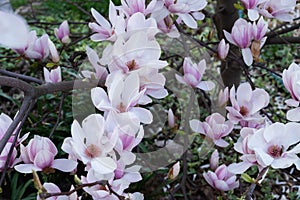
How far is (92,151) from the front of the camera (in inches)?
33.9

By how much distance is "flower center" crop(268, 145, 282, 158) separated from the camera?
933 millimetres

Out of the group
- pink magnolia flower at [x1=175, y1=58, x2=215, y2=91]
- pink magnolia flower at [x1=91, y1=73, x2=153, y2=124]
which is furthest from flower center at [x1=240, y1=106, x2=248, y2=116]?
pink magnolia flower at [x1=91, y1=73, x2=153, y2=124]

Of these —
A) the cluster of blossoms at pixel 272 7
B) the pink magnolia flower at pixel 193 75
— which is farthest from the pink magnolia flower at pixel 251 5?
the pink magnolia flower at pixel 193 75

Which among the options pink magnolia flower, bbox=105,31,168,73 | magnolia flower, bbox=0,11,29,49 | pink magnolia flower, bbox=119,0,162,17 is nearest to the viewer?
magnolia flower, bbox=0,11,29,49

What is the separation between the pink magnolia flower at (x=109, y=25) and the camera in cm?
99

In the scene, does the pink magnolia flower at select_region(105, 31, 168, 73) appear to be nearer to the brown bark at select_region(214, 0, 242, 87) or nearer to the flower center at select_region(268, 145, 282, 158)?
the flower center at select_region(268, 145, 282, 158)

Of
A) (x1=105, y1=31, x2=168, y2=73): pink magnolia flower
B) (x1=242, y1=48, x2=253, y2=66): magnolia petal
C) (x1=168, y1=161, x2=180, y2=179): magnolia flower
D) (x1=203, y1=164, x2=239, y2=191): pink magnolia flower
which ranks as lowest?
(x1=203, y1=164, x2=239, y2=191): pink magnolia flower

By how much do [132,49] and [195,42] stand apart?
48 cm

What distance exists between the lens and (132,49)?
96 cm

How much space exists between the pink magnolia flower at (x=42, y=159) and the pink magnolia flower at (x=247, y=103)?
16.4 inches

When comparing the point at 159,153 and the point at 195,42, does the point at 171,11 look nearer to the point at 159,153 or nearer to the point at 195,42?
the point at 195,42

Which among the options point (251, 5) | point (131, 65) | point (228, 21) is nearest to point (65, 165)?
point (131, 65)

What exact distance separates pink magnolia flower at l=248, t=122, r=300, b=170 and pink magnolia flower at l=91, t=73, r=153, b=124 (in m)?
0.24

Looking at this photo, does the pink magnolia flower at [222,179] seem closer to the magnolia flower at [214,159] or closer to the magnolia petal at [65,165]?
the magnolia flower at [214,159]
